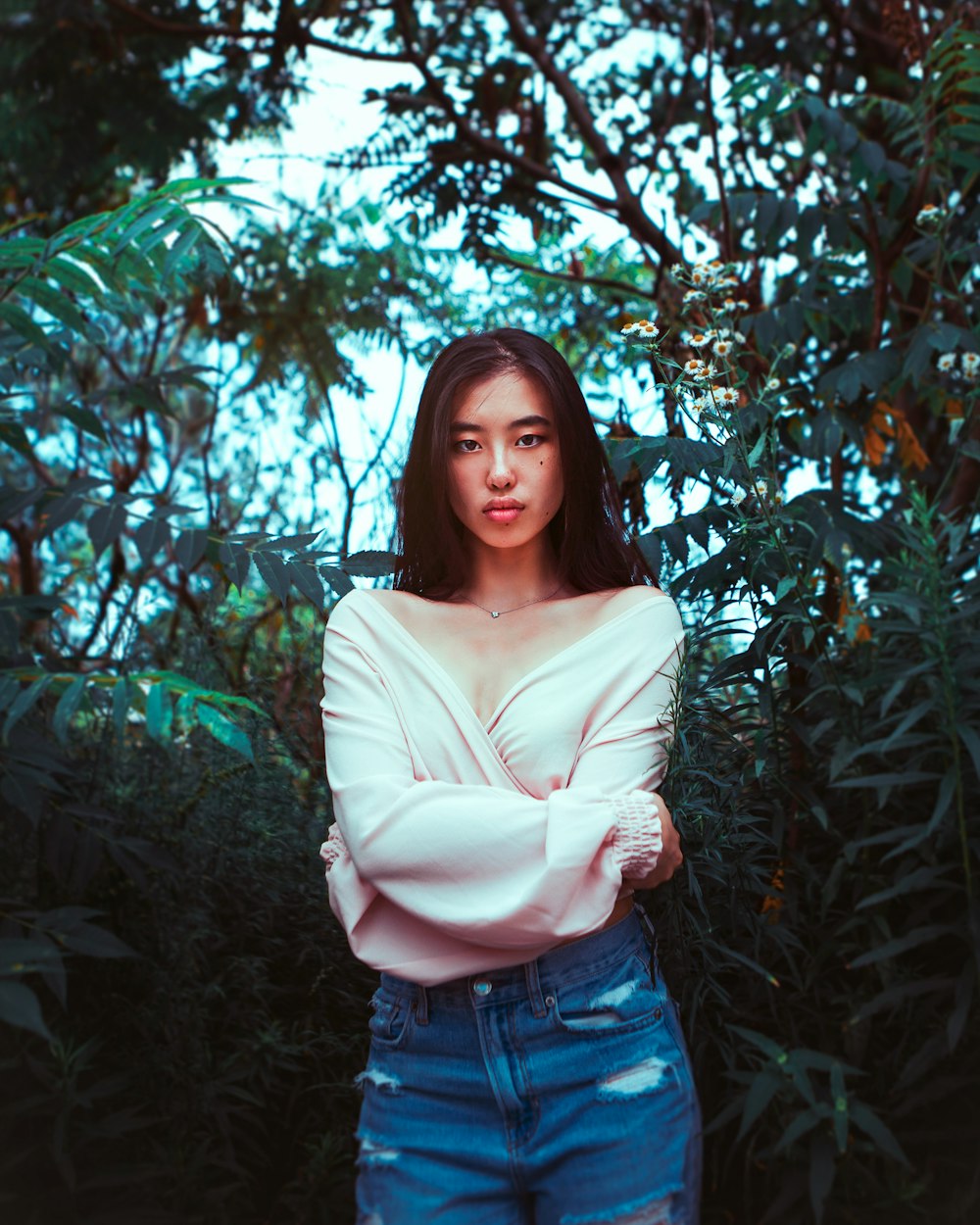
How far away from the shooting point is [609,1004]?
1.49 metres

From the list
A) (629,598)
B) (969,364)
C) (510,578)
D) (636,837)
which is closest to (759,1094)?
(636,837)

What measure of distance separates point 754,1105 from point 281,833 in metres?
1.17

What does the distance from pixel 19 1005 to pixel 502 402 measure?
1119 millimetres

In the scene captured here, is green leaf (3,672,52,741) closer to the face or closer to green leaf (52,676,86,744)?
green leaf (52,676,86,744)

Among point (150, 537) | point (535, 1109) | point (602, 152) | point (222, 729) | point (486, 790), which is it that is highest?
point (602, 152)

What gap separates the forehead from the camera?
1.73 m

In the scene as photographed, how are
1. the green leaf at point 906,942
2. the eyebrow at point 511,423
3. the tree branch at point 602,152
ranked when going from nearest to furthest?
the green leaf at point 906,942
the eyebrow at point 511,423
the tree branch at point 602,152

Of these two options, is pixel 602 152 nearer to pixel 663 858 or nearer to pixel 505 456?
pixel 505 456

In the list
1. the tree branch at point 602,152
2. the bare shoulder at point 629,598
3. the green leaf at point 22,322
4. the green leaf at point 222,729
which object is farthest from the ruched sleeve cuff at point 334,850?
the tree branch at point 602,152

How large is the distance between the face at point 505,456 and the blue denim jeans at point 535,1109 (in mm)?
632

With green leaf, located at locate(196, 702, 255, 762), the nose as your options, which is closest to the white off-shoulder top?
green leaf, located at locate(196, 702, 255, 762)

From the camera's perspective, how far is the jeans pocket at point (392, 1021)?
152 cm

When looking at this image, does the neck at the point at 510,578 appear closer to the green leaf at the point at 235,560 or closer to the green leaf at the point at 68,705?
the green leaf at the point at 235,560

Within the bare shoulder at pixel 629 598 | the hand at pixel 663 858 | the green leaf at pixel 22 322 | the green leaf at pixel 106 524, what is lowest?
the hand at pixel 663 858
